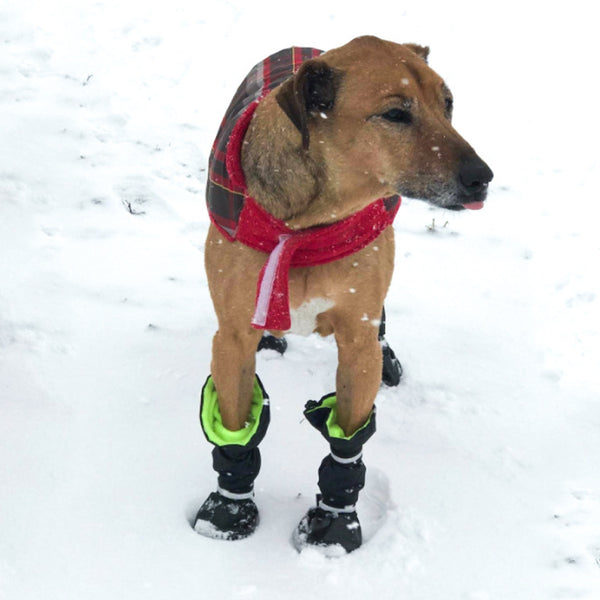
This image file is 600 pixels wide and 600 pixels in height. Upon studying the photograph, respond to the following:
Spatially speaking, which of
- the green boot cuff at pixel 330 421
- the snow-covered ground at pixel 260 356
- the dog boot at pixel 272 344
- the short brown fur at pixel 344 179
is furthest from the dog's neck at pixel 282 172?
the dog boot at pixel 272 344

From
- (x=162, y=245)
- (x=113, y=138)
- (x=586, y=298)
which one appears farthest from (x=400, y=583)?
(x=113, y=138)

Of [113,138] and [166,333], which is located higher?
[113,138]

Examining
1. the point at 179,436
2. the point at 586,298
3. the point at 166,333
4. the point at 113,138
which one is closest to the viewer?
the point at 179,436

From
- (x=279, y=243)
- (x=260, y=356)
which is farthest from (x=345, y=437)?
(x=260, y=356)

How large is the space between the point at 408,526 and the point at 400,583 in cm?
26

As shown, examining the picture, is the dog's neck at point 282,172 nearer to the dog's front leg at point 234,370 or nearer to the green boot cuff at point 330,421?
the dog's front leg at point 234,370

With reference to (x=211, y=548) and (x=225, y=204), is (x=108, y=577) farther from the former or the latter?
(x=225, y=204)

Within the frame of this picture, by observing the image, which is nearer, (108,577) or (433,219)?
(108,577)

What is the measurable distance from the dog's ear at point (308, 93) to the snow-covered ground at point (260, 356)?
4.94ft

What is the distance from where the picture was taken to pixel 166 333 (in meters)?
3.87

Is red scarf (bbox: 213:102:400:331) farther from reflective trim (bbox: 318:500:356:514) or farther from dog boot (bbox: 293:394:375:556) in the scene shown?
reflective trim (bbox: 318:500:356:514)

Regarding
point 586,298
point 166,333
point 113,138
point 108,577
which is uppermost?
point 113,138

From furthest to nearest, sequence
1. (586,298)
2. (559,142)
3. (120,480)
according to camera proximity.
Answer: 1. (559,142)
2. (586,298)
3. (120,480)

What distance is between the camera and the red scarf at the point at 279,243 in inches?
91.7
